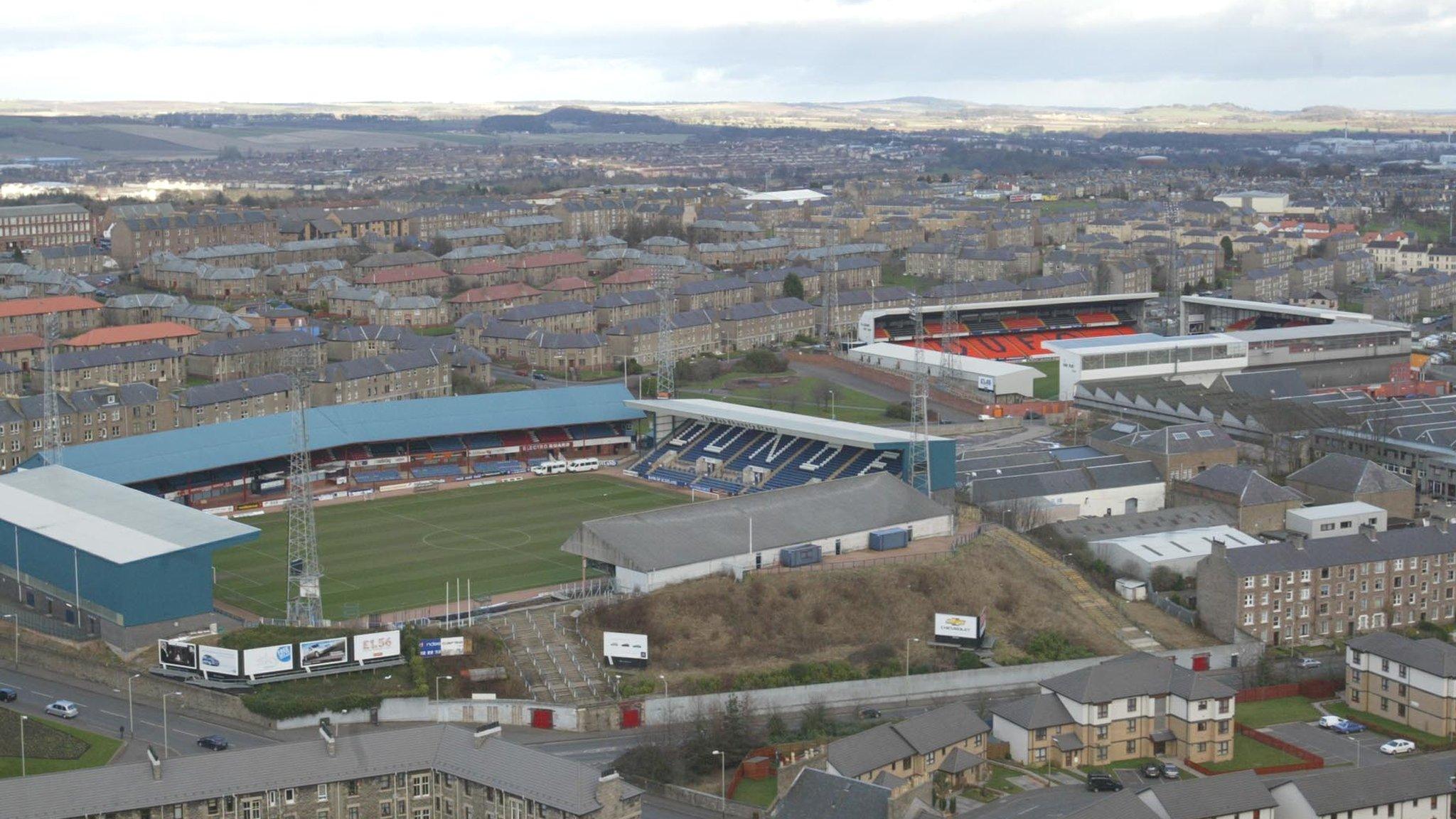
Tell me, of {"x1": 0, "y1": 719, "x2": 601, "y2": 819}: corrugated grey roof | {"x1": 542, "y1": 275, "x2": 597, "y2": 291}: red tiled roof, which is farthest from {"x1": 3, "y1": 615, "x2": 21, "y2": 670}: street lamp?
{"x1": 542, "y1": 275, "x2": 597, "y2": 291}: red tiled roof

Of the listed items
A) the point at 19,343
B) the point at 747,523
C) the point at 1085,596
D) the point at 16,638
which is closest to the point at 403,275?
the point at 19,343

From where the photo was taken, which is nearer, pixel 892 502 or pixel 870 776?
pixel 870 776

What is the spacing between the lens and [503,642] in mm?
39250

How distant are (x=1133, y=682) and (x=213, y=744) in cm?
1778

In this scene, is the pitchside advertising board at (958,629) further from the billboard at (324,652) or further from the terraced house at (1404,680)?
the billboard at (324,652)

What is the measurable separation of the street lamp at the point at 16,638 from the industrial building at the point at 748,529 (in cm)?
1242

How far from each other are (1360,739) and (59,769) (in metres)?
25.0

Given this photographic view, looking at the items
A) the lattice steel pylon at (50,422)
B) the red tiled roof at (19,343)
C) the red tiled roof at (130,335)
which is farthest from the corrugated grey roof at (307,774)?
the red tiled roof at (19,343)

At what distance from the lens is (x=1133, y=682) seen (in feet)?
117

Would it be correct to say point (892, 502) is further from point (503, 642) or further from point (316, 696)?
point (316, 696)

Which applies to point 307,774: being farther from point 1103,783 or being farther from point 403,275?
point 403,275

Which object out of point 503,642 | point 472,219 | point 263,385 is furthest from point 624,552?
point 472,219

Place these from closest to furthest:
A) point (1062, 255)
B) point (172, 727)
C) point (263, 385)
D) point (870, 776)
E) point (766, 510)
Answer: point (870, 776), point (172, 727), point (766, 510), point (263, 385), point (1062, 255)

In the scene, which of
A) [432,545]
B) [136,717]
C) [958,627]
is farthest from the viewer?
[432,545]
